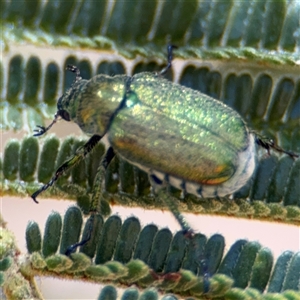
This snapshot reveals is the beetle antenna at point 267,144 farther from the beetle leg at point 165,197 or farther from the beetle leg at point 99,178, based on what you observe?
the beetle leg at point 99,178

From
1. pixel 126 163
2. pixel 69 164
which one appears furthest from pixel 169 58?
pixel 69 164

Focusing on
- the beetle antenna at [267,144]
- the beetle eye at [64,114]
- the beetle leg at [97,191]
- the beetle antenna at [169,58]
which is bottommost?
the beetle leg at [97,191]

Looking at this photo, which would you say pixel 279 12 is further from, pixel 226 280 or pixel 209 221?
pixel 209 221

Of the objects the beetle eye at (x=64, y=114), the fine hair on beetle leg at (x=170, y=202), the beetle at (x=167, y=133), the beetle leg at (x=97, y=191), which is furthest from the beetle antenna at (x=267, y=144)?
the beetle eye at (x=64, y=114)

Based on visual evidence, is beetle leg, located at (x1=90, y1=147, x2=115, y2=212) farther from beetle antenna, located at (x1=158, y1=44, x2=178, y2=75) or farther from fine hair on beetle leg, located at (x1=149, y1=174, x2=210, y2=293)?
beetle antenna, located at (x1=158, y1=44, x2=178, y2=75)

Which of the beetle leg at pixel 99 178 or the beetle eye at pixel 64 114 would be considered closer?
the beetle leg at pixel 99 178

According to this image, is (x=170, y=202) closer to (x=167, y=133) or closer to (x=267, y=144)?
(x=167, y=133)

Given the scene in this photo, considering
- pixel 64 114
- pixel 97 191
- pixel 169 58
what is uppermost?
pixel 169 58

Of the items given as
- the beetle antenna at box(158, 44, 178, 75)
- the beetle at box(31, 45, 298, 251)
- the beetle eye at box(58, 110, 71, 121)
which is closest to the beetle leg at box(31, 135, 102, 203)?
the beetle at box(31, 45, 298, 251)
